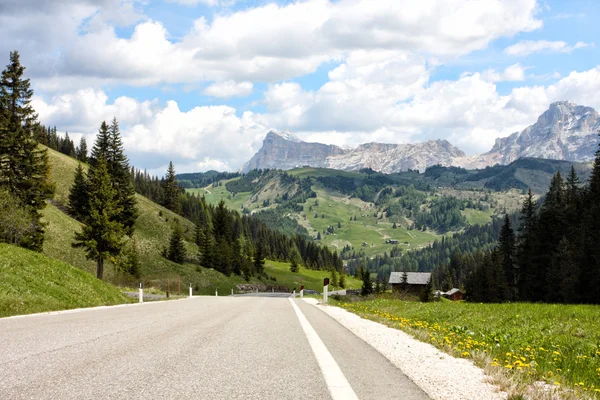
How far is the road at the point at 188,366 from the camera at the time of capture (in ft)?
17.5

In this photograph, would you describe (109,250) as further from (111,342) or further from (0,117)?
(111,342)

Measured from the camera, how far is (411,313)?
1978 cm

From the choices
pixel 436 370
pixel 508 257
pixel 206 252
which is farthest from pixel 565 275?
pixel 206 252

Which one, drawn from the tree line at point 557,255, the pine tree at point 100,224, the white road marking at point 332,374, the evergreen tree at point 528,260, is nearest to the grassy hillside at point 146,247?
the pine tree at point 100,224

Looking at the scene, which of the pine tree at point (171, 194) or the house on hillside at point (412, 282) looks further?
the pine tree at point (171, 194)

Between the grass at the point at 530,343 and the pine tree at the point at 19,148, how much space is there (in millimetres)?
44304

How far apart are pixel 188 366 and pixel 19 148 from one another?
50540 millimetres

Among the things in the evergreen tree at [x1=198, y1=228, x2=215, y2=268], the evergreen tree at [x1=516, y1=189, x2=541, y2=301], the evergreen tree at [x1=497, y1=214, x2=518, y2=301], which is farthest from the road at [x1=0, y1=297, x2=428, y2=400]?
the evergreen tree at [x1=198, y1=228, x2=215, y2=268]

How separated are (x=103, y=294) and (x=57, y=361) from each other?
20.5 m

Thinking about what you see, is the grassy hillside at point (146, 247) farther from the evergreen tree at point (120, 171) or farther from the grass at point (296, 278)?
the grass at point (296, 278)

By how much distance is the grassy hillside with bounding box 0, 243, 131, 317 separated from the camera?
58.2 ft

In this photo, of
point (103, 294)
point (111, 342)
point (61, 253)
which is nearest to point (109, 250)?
point (61, 253)

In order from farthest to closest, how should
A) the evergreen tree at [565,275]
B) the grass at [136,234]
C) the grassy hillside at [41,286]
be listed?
the grass at [136,234] < the evergreen tree at [565,275] < the grassy hillside at [41,286]

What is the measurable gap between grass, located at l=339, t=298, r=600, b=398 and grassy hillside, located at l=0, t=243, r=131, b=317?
12.8 meters
